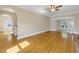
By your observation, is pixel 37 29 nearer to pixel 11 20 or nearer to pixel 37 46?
pixel 11 20

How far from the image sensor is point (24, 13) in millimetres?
5316

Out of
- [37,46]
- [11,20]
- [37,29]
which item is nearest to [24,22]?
[11,20]

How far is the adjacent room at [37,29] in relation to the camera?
3320mm

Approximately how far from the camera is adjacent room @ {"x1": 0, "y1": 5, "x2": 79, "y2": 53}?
131 inches

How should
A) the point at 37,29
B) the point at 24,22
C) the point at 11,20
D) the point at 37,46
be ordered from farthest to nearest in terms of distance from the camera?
the point at 37,29
the point at 11,20
the point at 24,22
the point at 37,46

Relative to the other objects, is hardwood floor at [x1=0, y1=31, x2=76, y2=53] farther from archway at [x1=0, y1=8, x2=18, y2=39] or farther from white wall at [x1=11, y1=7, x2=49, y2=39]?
archway at [x1=0, y1=8, x2=18, y2=39]

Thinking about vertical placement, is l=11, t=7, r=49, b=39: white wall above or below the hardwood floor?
above

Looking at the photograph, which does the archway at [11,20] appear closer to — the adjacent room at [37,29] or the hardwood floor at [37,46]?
the adjacent room at [37,29]

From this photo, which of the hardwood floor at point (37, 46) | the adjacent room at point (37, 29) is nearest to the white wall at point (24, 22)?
the adjacent room at point (37, 29)

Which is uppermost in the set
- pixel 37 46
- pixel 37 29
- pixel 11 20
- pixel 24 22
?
pixel 11 20

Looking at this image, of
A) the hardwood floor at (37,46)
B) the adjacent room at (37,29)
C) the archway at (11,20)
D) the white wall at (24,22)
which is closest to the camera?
the hardwood floor at (37,46)

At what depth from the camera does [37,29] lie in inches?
283

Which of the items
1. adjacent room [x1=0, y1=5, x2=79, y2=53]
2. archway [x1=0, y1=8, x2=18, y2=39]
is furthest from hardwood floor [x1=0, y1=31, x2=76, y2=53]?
archway [x1=0, y1=8, x2=18, y2=39]
